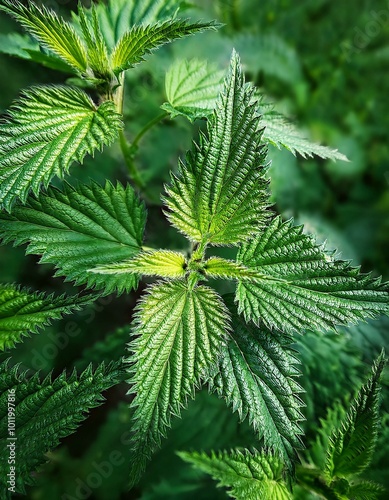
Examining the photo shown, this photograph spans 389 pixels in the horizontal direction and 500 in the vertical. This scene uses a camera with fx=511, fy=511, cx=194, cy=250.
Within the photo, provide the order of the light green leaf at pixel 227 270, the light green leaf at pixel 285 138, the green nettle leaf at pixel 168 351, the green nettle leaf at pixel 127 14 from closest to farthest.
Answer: the green nettle leaf at pixel 168 351 → the light green leaf at pixel 227 270 → the light green leaf at pixel 285 138 → the green nettle leaf at pixel 127 14

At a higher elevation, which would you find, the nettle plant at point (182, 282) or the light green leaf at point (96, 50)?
the light green leaf at point (96, 50)

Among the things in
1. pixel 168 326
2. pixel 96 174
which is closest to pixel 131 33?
pixel 168 326

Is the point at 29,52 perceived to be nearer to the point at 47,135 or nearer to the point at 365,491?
the point at 47,135

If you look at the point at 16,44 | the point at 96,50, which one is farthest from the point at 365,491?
the point at 16,44

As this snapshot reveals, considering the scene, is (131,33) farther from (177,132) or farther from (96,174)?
(177,132)

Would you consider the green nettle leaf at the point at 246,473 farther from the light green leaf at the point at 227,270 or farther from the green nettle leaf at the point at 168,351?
the light green leaf at the point at 227,270

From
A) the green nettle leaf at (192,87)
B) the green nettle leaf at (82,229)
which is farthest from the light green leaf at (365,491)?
the green nettle leaf at (192,87)

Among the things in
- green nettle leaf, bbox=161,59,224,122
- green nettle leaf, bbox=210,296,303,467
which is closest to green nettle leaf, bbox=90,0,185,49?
green nettle leaf, bbox=161,59,224,122
